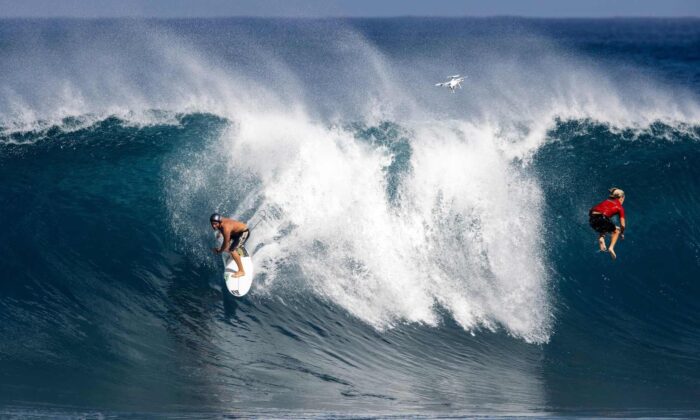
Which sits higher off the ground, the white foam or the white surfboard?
the white foam

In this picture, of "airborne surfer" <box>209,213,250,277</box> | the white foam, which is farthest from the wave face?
"airborne surfer" <box>209,213,250,277</box>

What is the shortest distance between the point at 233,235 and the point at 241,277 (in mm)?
739

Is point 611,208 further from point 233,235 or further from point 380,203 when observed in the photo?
point 233,235

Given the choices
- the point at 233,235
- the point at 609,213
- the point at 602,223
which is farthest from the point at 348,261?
the point at 609,213

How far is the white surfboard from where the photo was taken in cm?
1141

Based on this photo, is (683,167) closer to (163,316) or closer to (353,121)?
(353,121)

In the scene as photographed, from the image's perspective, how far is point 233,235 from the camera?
432 inches

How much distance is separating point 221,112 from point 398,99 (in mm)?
8086

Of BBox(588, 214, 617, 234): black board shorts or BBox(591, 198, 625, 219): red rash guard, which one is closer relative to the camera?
BBox(591, 198, 625, 219): red rash guard

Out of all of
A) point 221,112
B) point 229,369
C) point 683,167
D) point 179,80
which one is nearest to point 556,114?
point 683,167

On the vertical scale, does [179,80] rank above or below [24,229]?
above

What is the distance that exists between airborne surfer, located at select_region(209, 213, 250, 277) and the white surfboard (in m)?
0.07

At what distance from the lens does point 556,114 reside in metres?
17.6

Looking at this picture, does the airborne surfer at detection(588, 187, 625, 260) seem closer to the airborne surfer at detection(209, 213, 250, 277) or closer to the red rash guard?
the red rash guard
